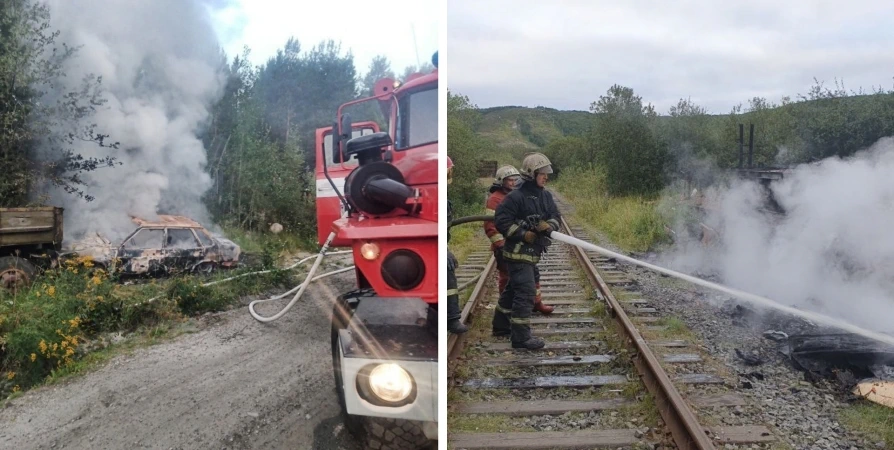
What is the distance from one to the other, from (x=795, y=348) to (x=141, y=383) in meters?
2.02

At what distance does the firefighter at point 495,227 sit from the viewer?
2.00m

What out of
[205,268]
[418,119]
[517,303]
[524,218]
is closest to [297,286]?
[205,268]

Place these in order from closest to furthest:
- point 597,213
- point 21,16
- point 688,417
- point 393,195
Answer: point 393,195
point 21,16
point 688,417
point 597,213

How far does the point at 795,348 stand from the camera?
1.85m

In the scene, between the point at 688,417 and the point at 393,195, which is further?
the point at 688,417

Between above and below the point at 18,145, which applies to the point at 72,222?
below

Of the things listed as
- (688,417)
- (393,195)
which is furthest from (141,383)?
(688,417)

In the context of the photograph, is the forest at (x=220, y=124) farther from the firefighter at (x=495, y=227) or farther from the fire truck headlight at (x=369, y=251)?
the firefighter at (x=495, y=227)

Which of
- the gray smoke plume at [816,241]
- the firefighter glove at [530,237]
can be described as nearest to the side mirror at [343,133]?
the firefighter glove at [530,237]

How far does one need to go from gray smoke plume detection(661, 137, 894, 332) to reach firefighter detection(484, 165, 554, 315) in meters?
0.61

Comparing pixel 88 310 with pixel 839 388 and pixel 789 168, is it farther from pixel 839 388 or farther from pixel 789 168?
pixel 839 388

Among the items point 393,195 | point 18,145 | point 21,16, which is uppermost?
point 21,16

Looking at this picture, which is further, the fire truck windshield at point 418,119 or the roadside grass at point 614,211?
the roadside grass at point 614,211

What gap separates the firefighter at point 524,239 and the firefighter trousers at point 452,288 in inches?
12.5
